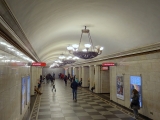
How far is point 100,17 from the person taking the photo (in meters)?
6.12

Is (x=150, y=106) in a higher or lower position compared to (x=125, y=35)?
lower

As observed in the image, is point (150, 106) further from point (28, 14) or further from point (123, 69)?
point (28, 14)

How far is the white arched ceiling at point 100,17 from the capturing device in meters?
4.02

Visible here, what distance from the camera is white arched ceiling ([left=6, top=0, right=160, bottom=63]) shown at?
4020mm

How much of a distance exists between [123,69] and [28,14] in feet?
25.9

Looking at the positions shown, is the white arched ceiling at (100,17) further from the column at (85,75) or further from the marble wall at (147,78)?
the column at (85,75)

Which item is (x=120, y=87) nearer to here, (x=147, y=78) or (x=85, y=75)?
(x=147, y=78)

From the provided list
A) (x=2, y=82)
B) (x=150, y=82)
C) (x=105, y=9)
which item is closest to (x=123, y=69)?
(x=150, y=82)

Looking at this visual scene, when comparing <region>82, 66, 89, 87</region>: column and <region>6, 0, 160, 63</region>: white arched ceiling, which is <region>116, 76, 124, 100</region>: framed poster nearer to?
<region>6, 0, 160, 63</region>: white arched ceiling

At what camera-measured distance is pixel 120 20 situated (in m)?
6.12

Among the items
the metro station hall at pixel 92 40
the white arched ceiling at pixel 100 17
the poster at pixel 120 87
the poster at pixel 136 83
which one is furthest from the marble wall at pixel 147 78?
the white arched ceiling at pixel 100 17

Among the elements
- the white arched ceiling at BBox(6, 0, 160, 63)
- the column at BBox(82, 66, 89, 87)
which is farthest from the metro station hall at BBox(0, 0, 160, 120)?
the column at BBox(82, 66, 89, 87)

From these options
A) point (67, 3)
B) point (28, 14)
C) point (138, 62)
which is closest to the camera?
point (28, 14)

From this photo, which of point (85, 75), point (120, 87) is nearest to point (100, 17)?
point (120, 87)
